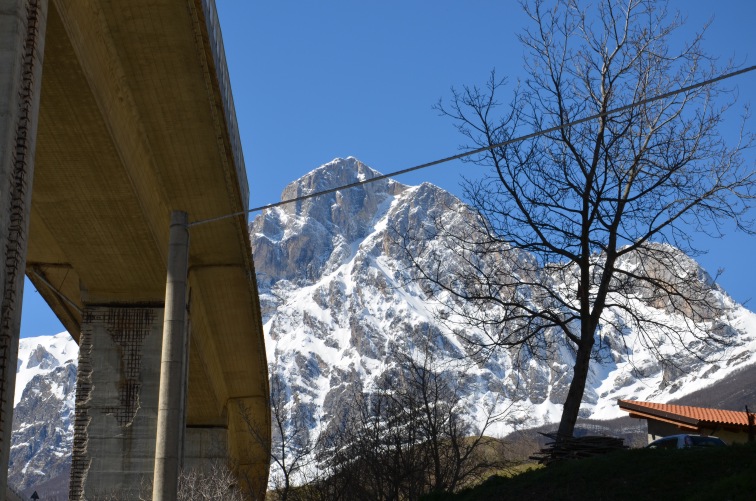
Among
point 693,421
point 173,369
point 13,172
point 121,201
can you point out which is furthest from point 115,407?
point 693,421

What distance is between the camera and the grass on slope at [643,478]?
15297mm

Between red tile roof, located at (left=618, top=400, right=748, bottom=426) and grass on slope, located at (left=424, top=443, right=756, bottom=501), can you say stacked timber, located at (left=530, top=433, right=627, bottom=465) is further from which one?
red tile roof, located at (left=618, top=400, right=748, bottom=426)

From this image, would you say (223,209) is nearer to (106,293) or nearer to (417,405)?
(106,293)

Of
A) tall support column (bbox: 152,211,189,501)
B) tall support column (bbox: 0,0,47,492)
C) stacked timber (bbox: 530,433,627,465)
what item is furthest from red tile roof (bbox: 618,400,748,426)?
tall support column (bbox: 0,0,47,492)

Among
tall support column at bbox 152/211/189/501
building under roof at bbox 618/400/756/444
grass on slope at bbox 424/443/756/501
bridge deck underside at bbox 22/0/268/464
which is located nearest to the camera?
grass on slope at bbox 424/443/756/501

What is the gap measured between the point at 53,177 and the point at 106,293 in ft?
18.0

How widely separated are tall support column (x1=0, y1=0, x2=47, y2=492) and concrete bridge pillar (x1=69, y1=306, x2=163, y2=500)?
1217 centimetres

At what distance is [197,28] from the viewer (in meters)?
15.9

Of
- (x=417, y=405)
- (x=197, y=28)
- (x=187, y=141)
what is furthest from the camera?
(x=417, y=405)

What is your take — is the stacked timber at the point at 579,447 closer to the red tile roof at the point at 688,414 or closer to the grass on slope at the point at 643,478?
the grass on slope at the point at 643,478

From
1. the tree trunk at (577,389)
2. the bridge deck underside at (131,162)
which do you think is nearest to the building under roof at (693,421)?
the tree trunk at (577,389)

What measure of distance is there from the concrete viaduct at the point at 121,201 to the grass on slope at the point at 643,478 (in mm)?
5860

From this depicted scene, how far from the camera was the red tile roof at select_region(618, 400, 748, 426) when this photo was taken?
32750mm

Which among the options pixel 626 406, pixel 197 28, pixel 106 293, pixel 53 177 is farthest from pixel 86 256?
pixel 626 406
